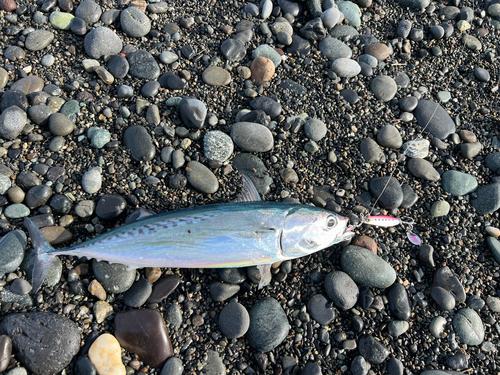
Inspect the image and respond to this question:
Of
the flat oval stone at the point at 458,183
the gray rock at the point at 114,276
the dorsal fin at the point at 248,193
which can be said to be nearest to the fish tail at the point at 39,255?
the gray rock at the point at 114,276

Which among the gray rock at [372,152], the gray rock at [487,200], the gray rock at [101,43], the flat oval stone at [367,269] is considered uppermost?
the gray rock at [101,43]

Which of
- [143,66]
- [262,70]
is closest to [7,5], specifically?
[143,66]

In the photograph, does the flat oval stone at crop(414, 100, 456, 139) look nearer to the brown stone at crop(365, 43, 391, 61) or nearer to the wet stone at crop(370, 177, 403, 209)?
the brown stone at crop(365, 43, 391, 61)

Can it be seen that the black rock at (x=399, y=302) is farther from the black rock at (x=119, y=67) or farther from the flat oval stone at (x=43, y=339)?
the black rock at (x=119, y=67)

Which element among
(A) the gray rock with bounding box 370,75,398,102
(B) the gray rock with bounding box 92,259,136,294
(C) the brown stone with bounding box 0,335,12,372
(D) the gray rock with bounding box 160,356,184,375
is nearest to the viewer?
(C) the brown stone with bounding box 0,335,12,372

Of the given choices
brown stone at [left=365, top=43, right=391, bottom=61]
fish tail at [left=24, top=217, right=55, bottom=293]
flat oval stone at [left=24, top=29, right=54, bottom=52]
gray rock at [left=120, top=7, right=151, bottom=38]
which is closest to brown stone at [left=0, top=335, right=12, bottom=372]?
fish tail at [left=24, top=217, right=55, bottom=293]

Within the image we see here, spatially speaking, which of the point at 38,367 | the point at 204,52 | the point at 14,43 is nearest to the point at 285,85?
the point at 204,52
